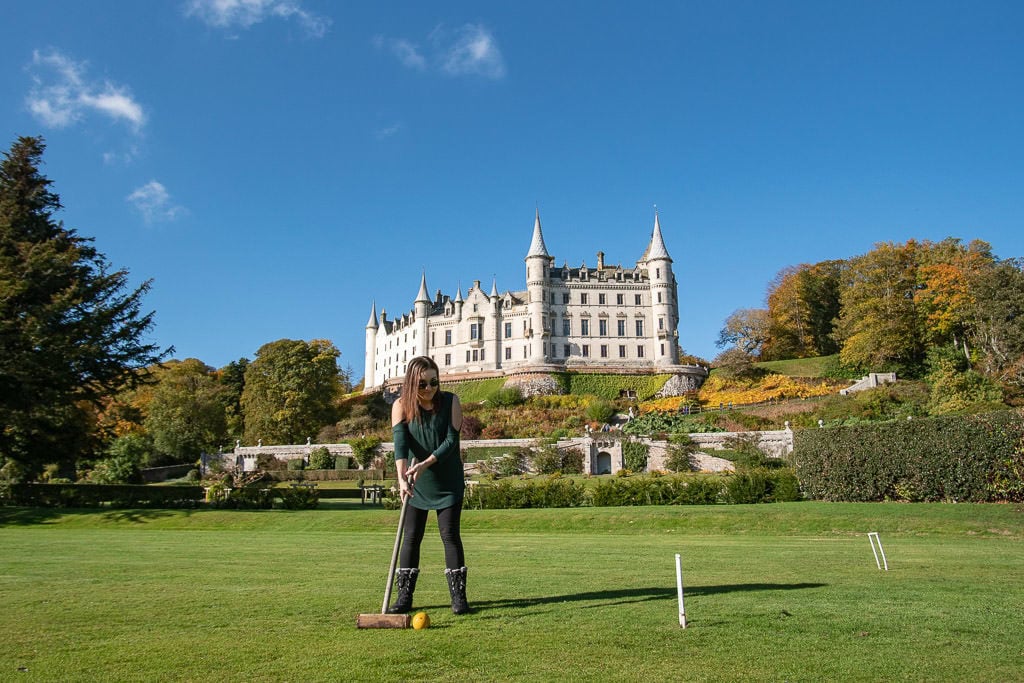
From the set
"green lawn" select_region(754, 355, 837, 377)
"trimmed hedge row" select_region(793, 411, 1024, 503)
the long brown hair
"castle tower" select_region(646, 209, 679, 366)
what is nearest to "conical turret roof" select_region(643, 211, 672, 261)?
"castle tower" select_region(646, 209, 679, 366)

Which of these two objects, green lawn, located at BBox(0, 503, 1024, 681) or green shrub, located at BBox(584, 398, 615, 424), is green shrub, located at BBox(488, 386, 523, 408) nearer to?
green shrub, located at BBox(584, 398, 615, 424)

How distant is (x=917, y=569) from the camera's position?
9.08 m

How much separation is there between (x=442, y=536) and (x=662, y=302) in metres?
71.8

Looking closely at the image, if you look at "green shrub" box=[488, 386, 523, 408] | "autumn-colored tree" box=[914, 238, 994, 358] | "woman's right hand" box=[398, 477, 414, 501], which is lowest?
"woman's right hand" box=[398, 477, 414, 501]

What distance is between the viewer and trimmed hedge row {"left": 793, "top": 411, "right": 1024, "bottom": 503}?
2120 cm

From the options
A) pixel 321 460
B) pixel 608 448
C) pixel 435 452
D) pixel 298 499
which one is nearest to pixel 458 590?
pixel 435 452

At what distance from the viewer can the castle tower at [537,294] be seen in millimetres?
73938

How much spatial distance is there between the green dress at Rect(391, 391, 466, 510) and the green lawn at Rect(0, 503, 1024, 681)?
984 mm

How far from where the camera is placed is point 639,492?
1008 inches

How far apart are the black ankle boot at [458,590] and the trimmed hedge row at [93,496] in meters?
22.9

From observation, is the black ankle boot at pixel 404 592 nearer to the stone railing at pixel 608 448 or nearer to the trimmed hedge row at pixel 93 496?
the trimmed hedge row at pixel 93 496

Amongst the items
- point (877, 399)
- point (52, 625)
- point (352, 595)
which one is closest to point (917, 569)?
point (352, 595)

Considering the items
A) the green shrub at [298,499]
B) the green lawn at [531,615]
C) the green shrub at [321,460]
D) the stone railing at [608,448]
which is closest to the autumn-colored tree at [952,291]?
the stone railing at [608,448]

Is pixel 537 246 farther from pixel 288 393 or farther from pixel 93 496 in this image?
pixel 93 496
